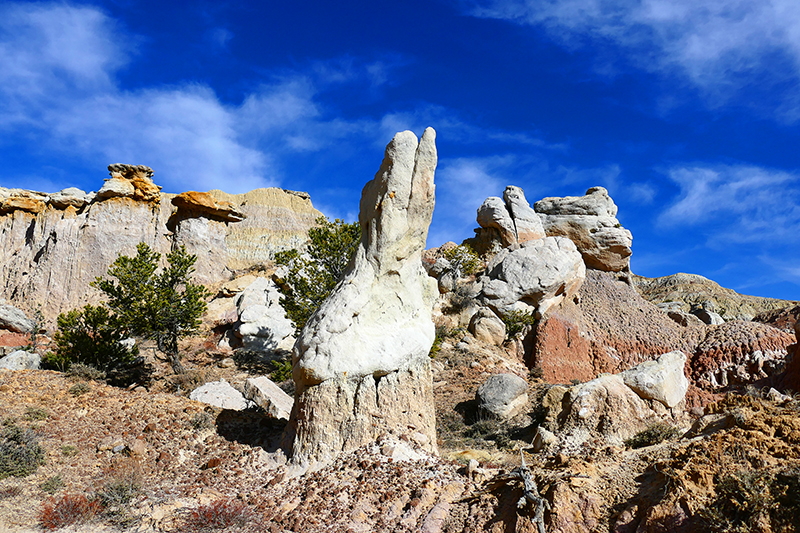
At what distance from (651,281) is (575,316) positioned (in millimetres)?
40715

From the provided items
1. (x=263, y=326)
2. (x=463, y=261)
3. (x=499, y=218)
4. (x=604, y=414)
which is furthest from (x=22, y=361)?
(x=499, y=218)

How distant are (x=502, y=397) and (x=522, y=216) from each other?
1527 cm

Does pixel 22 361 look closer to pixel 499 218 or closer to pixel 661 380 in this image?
pixel 661 380

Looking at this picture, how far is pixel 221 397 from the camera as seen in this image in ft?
38.9

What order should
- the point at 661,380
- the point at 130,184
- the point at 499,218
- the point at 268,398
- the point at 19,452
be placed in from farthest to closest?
1. the point at 130,184
2. the point at 499,218
3. the point at 268,398
4. the point at 661,380
5. the point at 19,452

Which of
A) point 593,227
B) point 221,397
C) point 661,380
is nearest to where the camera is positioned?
point 661,380

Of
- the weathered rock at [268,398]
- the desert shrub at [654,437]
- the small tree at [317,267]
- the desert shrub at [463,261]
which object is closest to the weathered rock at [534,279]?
the desert shrub at [463,261]

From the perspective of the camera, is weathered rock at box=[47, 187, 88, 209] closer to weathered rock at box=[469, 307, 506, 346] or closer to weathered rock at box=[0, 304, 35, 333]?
weathered rock at box=[0, 304, 35, 333]

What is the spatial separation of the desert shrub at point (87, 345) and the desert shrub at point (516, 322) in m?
14.5

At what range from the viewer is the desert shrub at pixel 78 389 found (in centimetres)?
1133

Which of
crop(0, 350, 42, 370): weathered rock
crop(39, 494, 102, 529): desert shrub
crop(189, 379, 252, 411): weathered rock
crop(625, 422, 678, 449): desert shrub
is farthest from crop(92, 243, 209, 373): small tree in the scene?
crop(625, 422, 678, 449): desert shrub

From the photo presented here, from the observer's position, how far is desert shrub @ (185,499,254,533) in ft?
22.7

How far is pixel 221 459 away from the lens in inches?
358

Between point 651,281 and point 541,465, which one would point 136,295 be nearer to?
point 541,465
